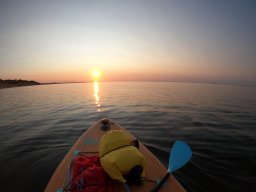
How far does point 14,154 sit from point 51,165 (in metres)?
1.99

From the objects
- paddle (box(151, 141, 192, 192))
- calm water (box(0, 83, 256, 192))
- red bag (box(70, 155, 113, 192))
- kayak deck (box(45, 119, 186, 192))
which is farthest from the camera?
calm water (box(0, 83, 256, 192))

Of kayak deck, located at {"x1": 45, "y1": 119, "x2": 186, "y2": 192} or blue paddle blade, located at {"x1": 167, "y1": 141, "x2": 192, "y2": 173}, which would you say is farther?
blue paddle blade, located at {"x1": 167, "y1": 141, "x2": 192, "y2": 173}

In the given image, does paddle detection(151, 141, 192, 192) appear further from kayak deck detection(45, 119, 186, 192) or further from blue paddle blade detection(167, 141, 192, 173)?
kayak deck detection(45, 119, 186, 192)

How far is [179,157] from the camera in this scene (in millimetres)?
3516

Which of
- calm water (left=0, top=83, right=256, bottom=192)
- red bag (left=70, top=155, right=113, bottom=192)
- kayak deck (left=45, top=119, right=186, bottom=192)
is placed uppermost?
red bag (left=70, top=155, right=113, bottom=192)

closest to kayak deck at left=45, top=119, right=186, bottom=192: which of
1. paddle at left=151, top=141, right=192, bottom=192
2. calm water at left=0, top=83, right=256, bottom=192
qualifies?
paddle at left=151, top=141, right=192, bottom=192

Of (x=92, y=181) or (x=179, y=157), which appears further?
(x=179, y=157)

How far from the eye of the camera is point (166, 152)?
616 centimetres

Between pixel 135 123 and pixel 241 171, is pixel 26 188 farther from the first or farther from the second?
pixel 135 123

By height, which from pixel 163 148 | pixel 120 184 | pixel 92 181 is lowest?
pixel 163 148

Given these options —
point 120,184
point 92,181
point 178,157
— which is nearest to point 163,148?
point 178,157

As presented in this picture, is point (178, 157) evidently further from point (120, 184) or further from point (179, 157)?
point (120, 184)

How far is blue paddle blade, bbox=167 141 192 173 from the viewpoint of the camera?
133 inches

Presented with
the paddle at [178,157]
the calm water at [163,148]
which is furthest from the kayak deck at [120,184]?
the calm water at [163,148]
